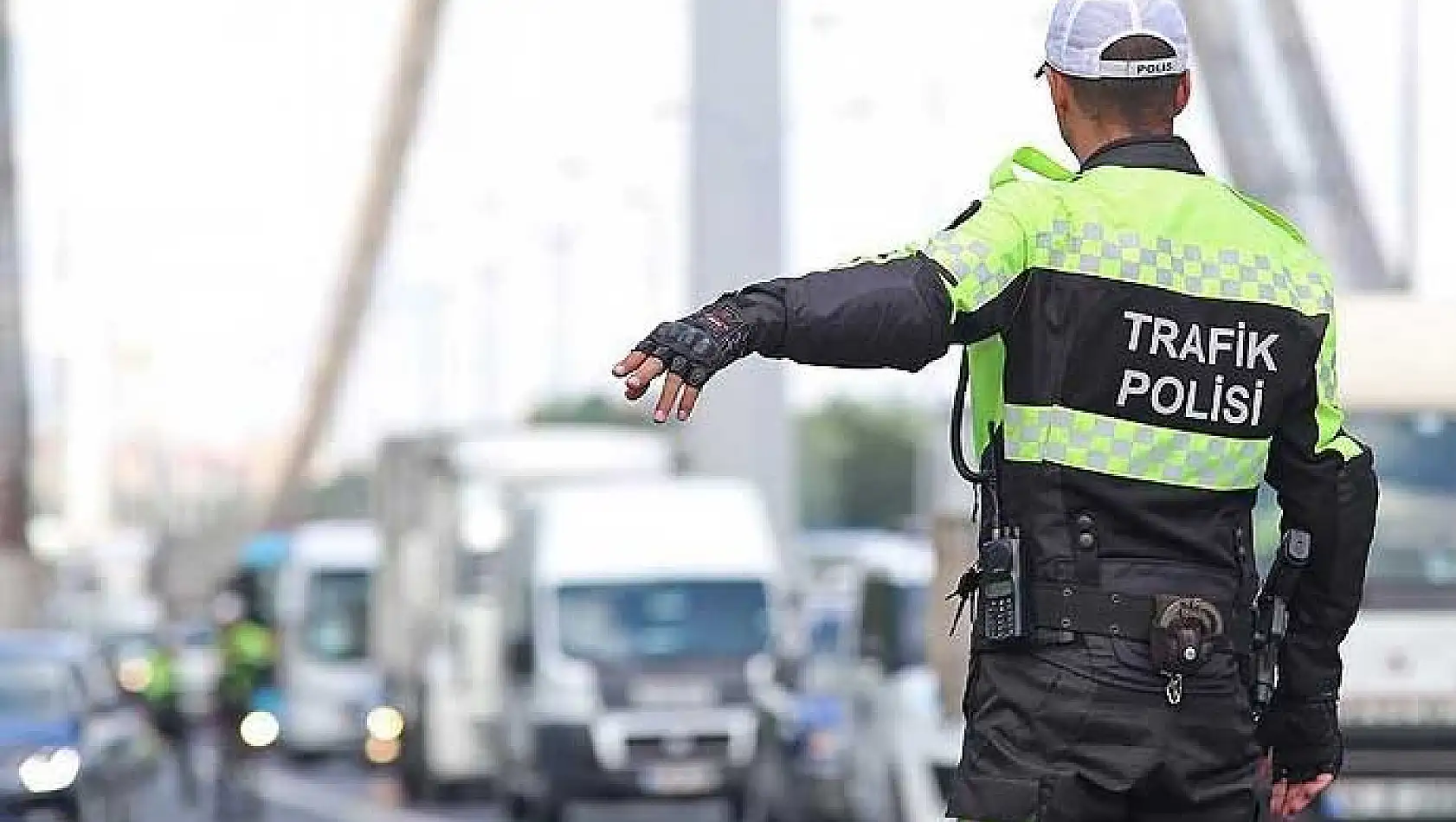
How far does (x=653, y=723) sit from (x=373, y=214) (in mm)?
47134

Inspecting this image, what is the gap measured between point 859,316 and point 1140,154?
0.58 meters

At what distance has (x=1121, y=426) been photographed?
497cm

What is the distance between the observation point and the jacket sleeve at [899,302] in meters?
4.64

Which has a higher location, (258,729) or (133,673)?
(258,729)

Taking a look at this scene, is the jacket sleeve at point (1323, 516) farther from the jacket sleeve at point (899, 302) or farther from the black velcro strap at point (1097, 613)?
the jacket sleeve at point (899, 302)

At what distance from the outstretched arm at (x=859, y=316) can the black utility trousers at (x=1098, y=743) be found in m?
0.44

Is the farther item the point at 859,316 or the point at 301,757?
the point at 301,757

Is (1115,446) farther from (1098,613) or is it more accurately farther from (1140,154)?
(1140,154)

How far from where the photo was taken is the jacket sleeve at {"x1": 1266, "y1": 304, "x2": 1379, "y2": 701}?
204 inches

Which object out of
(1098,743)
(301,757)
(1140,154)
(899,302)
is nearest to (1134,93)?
(1140,154)

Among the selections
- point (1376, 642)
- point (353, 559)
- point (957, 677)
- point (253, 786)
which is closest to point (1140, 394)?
point (1376, 642)

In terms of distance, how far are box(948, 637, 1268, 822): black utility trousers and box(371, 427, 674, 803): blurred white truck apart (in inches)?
834

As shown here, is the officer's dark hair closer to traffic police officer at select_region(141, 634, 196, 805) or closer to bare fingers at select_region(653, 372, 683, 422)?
bare fingers at select_region(653, 372, 683, 422)

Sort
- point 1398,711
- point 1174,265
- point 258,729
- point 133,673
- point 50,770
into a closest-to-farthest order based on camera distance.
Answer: point 1174,265 < point 1398,711 < point 50,770 < point 258,729 < point 133,673
